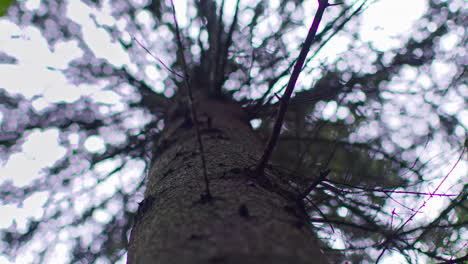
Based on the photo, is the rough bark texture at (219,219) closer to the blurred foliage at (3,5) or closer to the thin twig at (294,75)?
the thin twig at (294,75)

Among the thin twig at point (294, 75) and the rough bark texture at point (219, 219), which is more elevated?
the thin twig at point (294, 75)

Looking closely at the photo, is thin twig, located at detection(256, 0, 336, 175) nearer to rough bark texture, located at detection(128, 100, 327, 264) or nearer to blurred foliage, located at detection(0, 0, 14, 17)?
rough bark texture, located at detection(128, 100, 327, 264)

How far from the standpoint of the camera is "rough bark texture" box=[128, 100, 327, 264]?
0.59 meters

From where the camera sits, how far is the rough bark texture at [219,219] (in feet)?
1.94

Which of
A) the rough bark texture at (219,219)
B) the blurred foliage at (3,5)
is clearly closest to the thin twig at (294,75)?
the rough bark texture at (219,219)

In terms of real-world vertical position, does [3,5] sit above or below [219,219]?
above

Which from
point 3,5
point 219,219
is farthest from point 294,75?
point 3,5

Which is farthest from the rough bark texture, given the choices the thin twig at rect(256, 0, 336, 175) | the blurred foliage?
the blurred foliage

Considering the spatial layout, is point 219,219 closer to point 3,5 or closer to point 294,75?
point 294,75

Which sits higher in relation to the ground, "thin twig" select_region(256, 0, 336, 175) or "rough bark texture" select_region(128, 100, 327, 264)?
"thin twig" select_region(256, 0, 336, 175)

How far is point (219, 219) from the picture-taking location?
0.71 m

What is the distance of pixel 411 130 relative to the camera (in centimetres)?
277

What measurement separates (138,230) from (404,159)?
2.38 metres

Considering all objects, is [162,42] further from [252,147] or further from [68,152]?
[252,147]
